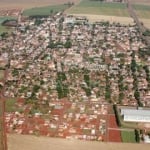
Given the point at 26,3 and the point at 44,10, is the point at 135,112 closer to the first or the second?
the point at 44,10

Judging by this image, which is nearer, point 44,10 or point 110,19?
point 110,19

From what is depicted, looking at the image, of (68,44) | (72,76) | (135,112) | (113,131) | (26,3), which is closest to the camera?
(113,131)

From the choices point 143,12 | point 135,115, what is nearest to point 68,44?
point 135,115

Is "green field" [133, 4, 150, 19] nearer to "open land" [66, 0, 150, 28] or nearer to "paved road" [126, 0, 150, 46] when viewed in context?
"open land" [66, 0, 150, 28]

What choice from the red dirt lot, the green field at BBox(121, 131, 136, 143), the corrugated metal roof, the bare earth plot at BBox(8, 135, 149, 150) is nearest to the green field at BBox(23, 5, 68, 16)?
the corrugated metal roof

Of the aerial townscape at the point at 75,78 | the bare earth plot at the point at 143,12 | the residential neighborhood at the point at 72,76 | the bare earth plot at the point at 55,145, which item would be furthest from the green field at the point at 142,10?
the bare earth plot at the point at 55,145

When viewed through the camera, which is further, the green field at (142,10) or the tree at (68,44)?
the green field at (142,10)

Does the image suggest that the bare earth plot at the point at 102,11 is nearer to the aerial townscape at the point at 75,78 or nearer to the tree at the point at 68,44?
the aerial townscape at the point at 75,78
